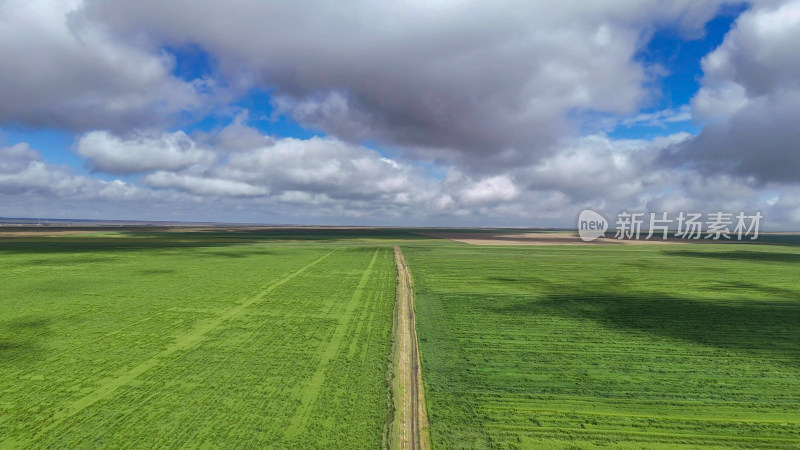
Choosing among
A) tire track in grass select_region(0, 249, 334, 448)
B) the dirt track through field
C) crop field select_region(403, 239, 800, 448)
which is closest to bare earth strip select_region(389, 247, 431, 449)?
the dirt track through field

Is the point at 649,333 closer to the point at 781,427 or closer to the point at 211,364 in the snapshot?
the point at 781,427

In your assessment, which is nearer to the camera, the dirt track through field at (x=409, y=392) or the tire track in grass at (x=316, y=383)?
the dirt track through field at (x=409, y=392)

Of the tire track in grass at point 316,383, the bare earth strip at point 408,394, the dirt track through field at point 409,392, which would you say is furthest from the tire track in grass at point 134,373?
the dirt track through field at point 409,392

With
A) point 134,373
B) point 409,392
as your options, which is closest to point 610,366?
point 409,392

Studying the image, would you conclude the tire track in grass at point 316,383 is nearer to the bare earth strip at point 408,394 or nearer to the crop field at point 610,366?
the bare earth strip at point 408,394

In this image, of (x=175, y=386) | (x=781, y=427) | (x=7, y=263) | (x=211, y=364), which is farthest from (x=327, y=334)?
(x=7, y=263)

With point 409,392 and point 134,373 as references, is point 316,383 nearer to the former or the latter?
point 409,392
